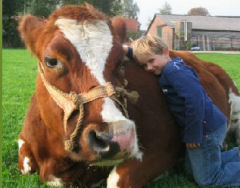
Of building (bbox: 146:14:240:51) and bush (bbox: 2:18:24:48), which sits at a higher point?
bush (bbox: 2:18:24:48)

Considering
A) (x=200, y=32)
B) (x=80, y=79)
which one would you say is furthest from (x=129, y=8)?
(x=80, y=79)

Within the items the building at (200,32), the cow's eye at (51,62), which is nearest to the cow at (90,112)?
the cow's eye at (51,62)

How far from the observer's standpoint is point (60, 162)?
3.76 meters

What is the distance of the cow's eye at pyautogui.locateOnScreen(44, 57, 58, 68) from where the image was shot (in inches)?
127

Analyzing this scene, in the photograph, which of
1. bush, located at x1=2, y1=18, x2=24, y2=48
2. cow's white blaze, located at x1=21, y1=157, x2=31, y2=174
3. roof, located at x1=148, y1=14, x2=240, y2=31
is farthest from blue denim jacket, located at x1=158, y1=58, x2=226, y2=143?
roof, located at x1=148, y1=14, x2=240, y2=31

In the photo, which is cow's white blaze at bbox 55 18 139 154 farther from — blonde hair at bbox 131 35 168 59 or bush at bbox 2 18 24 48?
bush at bbox 2 18 24 48

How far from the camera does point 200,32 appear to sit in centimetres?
5625

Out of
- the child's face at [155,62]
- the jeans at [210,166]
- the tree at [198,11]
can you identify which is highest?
the child's face at [155,62]

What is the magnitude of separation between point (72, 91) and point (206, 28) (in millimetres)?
56834

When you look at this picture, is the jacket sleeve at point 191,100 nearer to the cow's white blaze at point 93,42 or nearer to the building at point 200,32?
the cow's white blaze at point 93,42

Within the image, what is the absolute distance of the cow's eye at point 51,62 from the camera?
3.22 m

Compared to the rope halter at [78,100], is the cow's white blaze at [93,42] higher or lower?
higher

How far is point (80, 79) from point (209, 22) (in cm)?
6244

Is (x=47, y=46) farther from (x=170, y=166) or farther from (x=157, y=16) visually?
(x=157, y=16)
